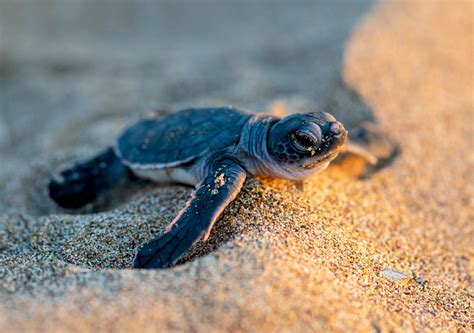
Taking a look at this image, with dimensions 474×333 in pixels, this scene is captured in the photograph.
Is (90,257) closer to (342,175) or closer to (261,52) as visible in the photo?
(342,175)

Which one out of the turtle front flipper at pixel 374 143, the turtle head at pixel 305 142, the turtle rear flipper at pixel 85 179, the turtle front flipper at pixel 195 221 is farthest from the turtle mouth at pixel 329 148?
the turtle rear flipper at pixel 85 179

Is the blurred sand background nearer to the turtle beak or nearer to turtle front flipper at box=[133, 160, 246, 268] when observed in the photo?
turtle front flipper at box=[133, 160, 246, 268]

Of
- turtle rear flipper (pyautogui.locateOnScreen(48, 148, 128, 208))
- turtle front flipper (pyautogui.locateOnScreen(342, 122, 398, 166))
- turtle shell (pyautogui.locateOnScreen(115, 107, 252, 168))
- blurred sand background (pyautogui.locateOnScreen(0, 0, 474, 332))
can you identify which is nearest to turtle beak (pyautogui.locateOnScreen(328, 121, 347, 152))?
blurred sand background (pyautogui.locateOnScreen(0, 0, 474, 332))

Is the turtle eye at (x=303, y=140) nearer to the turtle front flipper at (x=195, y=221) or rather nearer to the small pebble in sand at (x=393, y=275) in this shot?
the turtle front flipper at (x=195, y=221)

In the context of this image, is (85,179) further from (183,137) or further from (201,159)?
(201,159)

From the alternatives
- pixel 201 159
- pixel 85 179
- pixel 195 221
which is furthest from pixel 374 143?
pixel 85 179

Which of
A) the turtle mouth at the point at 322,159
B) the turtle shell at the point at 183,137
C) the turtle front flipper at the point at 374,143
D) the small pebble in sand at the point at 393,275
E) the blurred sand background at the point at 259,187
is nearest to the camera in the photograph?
the blurred sand background at the point at 259,187

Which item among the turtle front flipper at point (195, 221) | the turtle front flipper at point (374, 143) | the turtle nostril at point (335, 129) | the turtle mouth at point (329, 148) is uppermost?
the turtle nostril at point (335, 129)
